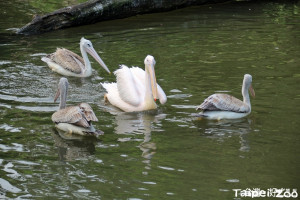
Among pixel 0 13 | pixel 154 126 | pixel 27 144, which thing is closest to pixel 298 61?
pixel 154 126

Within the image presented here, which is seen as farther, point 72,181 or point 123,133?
point 123,133

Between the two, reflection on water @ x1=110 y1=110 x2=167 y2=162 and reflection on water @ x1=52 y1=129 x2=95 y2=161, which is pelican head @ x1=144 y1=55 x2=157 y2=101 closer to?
reflection on water @ x1=110 y1=110 x2=167 y2=162

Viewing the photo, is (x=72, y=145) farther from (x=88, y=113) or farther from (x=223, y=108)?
(x=223, y=108)

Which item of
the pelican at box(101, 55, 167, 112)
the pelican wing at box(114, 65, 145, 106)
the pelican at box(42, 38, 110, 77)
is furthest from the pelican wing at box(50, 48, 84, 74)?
the pelican wing at box(114, 65, 145, 106)

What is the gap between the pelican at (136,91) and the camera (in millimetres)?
8172

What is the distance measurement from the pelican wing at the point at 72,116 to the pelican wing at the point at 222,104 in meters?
1.50

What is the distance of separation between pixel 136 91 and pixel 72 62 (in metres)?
1.94

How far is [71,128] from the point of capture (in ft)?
24.1

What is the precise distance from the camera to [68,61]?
32.7ft

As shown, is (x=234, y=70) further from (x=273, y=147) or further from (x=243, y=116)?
(x=273, y=147)

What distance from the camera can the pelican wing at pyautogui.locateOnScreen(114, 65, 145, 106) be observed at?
828 cm

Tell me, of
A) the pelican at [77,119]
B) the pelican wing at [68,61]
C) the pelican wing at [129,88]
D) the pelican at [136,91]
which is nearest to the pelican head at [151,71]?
the pelican at [136,91]

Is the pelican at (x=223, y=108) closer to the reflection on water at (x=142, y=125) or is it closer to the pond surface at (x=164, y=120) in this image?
the pond surface at (x=164, y=120)

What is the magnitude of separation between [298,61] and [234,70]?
114cm
